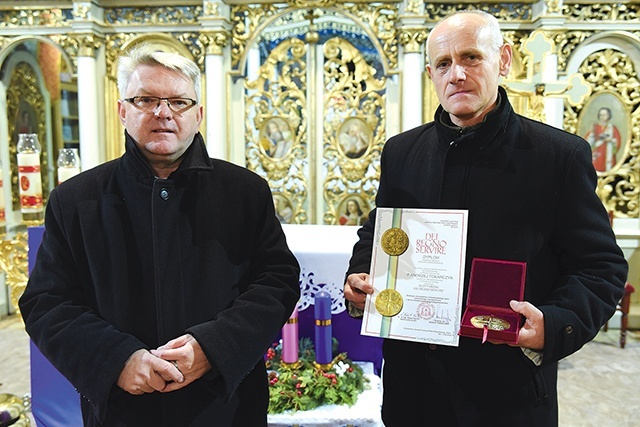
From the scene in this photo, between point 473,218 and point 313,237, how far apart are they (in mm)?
1495

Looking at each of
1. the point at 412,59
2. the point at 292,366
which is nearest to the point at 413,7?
the point at 412,59

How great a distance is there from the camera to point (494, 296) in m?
1.33

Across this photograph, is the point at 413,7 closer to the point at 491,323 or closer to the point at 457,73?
the point at 457,73

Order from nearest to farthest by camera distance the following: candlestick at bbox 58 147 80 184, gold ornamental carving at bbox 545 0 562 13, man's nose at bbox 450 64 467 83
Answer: man's nose at bbox 450 64 467 83 < candlestick at bbox 58 147 80 184 < gold ornamental carving at bbox 545 0 562 13

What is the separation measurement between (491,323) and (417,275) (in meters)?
0.22

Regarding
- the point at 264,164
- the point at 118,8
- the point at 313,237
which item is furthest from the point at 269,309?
the point at 118,8

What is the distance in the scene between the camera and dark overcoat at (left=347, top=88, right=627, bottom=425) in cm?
138

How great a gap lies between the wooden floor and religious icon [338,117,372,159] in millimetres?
2520

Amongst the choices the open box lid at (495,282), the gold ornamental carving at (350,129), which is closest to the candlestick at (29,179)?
the open box lid at (495,282)

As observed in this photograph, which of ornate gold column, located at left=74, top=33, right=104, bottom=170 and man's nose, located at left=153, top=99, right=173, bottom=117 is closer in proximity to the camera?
man's nose, located at left=153, top=99, right=173, bottom=117

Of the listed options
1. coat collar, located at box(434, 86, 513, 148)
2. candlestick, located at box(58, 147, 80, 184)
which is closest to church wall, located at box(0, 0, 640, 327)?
candlestick, located at box(58, 147, 80, 184)

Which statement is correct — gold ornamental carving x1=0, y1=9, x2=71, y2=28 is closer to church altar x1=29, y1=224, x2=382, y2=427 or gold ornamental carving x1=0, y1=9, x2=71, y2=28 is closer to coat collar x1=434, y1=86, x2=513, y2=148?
church altar x1=29, y1=224, x2=382, y2=427

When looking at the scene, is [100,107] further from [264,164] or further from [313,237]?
[313,237]

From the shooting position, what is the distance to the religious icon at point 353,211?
5.40 metres
